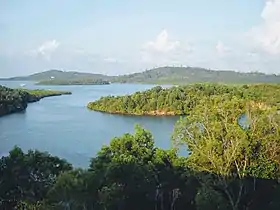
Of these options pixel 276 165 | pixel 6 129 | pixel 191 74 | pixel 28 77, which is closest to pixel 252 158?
pixel 276 165

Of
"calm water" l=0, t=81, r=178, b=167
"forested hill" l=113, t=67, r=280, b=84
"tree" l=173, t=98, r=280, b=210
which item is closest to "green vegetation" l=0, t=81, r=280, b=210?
"tree" l=173, t=98, r=280, b=210

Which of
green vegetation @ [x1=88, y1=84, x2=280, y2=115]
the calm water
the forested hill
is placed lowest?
the calm water

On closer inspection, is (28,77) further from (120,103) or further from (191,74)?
(120,103)

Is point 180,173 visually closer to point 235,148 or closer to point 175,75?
point 235,148

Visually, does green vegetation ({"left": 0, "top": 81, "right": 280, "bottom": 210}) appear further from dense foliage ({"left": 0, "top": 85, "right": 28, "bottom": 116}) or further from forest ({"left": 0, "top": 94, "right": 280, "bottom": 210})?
dense foliage ({"left": 0, "top": 85, "right": 28, "bottom": 116})

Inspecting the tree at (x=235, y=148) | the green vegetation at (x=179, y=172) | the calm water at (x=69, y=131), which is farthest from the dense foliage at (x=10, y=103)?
the tree at (x=235, y=148)

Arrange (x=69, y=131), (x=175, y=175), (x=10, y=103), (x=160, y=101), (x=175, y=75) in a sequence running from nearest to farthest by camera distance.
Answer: (x=175, y=175), (x=69, y=131), (x=10, y=103), (x=160, y=101), (x=175, y=75)

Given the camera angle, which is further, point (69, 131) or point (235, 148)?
point (69, 131)

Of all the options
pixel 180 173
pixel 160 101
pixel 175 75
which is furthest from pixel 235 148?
pixel 175 75
